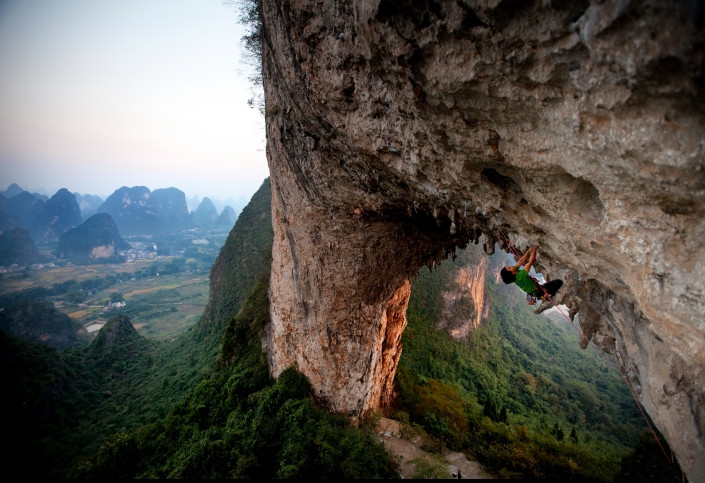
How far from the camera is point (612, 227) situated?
4.55 m

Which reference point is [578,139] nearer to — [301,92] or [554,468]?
[301,92]

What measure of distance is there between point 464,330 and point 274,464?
1139 inches

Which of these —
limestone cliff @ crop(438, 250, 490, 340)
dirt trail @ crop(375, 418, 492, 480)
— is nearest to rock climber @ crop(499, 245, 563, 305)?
dirt trail @ crop(375, 418, 492, 480)

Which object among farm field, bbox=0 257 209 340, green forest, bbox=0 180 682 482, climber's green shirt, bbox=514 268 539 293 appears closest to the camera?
climber's green shirt, bbox=514 268 539 293

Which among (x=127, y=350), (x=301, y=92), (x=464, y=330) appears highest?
(x=301, y=92)

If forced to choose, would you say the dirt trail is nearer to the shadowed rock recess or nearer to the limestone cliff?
the shadowed rock recess

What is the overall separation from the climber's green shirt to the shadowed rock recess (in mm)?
716

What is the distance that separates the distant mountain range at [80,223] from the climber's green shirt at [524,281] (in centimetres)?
13530

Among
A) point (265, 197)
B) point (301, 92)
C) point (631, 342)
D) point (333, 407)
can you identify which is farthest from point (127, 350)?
point (631, 342)

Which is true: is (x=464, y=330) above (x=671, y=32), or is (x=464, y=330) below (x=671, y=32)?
below

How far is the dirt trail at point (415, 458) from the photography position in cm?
984

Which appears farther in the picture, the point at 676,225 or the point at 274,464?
the point at 274,464

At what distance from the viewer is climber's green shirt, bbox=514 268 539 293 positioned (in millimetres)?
6079

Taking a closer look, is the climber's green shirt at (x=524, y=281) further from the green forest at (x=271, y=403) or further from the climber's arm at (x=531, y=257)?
the green forest at (x=271, y=403)
